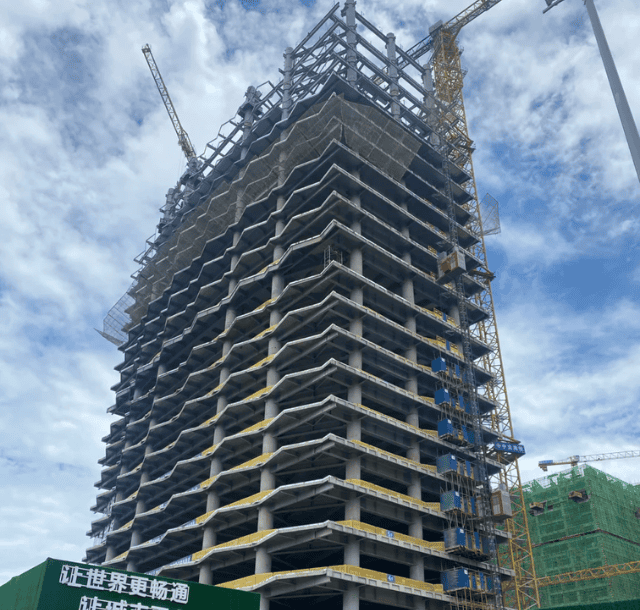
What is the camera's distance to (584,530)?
311 feet

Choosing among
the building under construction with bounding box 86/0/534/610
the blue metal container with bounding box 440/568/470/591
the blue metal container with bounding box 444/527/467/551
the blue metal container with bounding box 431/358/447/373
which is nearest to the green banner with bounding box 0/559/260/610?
the building under construction with bounding box 86/0/534/610

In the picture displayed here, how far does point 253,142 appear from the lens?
8062 cm

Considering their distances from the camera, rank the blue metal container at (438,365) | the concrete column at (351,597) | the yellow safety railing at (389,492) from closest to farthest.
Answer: the concrete column at (351,597)
the yellow safety railing at (389,492)
the blue metal container at (438,365)

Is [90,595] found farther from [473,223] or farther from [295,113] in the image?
[473,223]

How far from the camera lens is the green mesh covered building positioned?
90.6 meters

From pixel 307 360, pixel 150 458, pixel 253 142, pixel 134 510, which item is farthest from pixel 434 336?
pixel 134 510

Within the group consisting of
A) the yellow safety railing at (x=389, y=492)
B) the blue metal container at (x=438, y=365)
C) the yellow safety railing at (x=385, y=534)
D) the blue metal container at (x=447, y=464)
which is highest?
the blue metal container at (x=438, y=365)

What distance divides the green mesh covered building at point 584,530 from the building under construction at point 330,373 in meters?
23.3

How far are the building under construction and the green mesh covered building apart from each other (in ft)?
76.5

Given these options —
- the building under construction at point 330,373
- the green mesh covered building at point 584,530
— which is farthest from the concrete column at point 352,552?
the green mesh covered building at point 584,530

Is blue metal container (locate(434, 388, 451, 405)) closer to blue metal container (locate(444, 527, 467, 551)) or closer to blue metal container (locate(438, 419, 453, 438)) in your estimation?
blue metal container (locate(438, 419, 453, 438))

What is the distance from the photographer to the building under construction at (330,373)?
54.1m

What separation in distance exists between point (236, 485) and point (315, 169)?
106 ft

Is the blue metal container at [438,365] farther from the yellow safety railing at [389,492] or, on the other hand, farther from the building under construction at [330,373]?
the yellow safety railing at [389,492]
